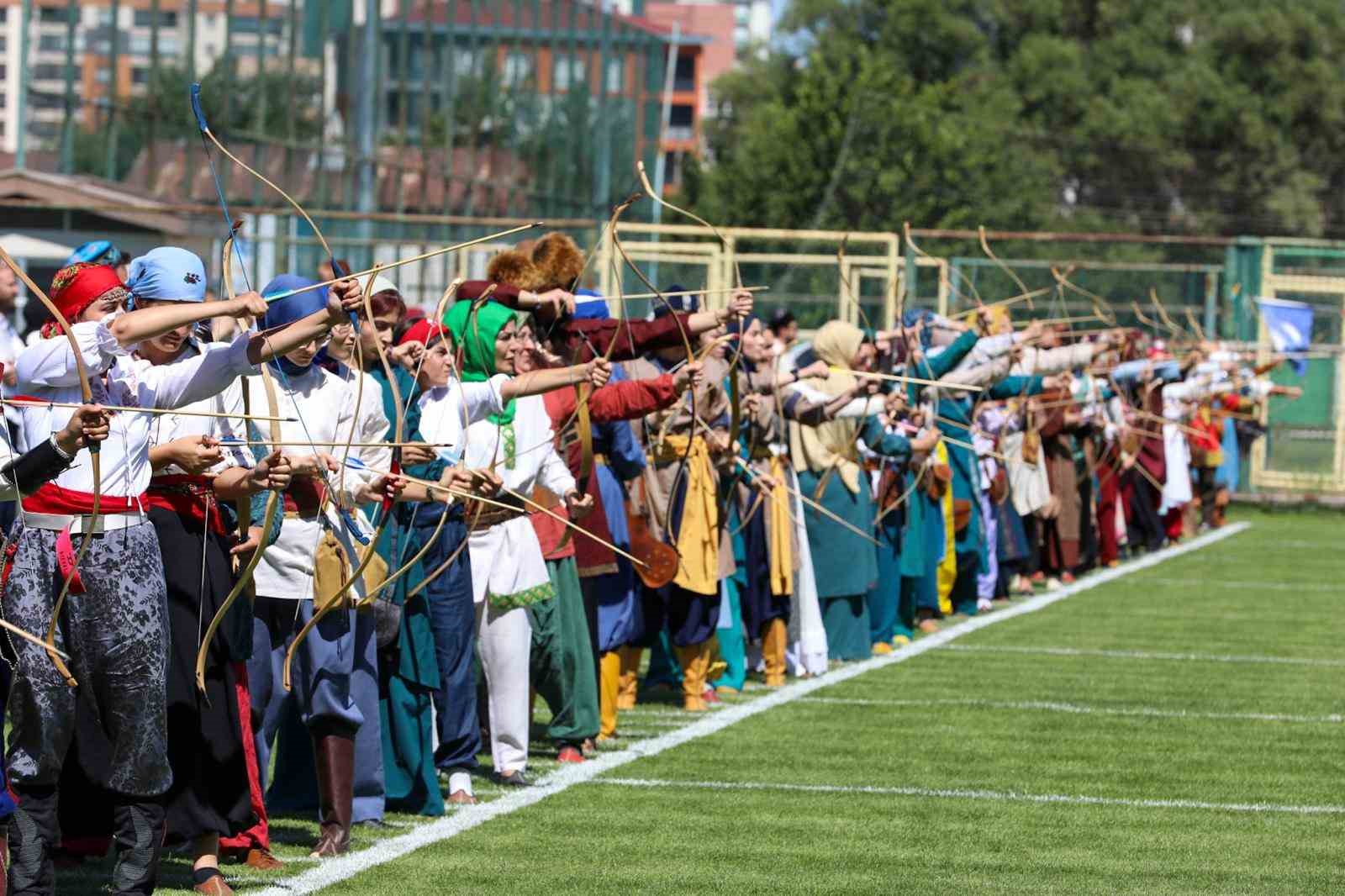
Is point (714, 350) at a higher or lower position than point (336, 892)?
higher

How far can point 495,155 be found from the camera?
33.0 m

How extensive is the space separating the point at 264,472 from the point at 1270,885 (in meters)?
3.14

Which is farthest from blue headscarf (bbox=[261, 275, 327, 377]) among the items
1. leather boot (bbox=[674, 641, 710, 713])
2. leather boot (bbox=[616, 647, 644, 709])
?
leather boot (bbox=[674, 641, 710, 713])

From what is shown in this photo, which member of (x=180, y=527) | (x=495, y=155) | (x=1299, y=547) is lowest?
(x=1299, y=547)


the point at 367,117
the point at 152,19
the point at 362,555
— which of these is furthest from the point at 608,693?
the point at 367,117

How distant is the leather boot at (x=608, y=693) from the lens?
10.3 m

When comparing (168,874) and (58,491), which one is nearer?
(58,491)

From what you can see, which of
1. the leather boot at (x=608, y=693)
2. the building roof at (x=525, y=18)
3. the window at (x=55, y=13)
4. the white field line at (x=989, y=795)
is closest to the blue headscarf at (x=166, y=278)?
the white field line at (x=989, y=795)

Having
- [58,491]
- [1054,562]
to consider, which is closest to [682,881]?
[58,491]

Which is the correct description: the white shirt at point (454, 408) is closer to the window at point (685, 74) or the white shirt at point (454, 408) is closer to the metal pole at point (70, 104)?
the metal pole at point (70, 104)

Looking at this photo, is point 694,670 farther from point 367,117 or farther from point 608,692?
point 367,117

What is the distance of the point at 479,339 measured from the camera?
338 inches

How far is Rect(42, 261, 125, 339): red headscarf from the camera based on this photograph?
6340 millimetres

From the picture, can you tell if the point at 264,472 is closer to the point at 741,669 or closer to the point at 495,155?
the point at 741,669
